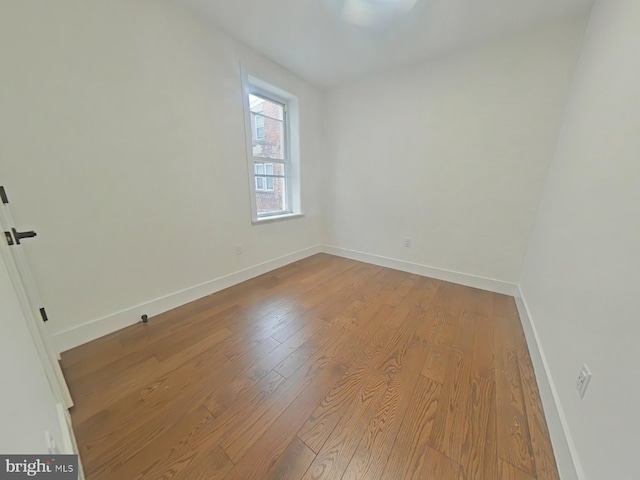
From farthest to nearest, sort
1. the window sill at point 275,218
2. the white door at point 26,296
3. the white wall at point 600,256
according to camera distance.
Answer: the window sill at point 275,218 → the white door at point 26,296 → the white wall at point 600,256

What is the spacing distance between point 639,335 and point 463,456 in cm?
77

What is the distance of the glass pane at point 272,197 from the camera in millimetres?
2898

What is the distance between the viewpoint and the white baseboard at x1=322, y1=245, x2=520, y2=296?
2.39 meters

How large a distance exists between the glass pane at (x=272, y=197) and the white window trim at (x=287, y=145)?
6 cm

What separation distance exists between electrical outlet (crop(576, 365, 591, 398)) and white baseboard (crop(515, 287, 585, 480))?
17cm

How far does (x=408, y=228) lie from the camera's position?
113 inches

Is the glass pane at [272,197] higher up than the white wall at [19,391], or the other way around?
the glass pane at [272,197]

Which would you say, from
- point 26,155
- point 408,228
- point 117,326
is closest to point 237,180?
point 26,155

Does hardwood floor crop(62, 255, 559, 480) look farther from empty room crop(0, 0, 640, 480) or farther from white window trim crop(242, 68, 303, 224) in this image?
white window trim crop(242, 68, 303, 224)

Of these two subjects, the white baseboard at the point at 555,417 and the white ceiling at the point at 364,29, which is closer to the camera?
the white baseboard at the point at 555,417

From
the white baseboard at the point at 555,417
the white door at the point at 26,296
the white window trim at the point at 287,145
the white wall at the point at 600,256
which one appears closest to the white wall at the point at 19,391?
the white door at the point at 26,296

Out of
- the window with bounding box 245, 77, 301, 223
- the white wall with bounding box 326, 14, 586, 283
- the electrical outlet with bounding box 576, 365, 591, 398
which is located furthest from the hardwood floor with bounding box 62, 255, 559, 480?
the window with bounding box 245, 77, 301, 223

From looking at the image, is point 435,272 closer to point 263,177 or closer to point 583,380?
point 583,380

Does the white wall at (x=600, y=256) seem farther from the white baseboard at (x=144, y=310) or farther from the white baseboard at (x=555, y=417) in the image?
the white baseboard at (x=144, y=310)
